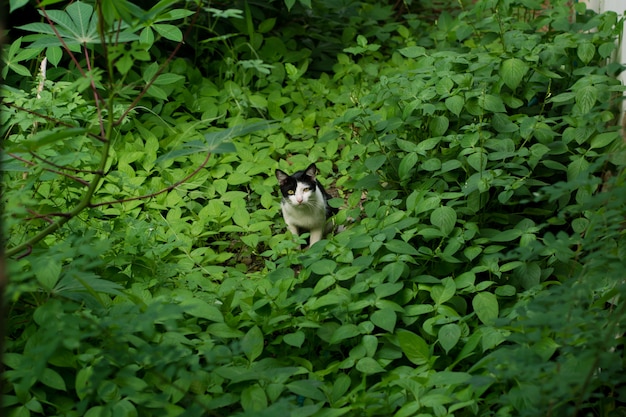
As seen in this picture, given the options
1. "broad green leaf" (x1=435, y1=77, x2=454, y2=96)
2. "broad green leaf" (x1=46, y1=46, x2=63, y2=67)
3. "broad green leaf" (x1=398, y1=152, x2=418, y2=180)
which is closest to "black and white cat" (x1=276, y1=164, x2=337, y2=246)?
"broad green leaf" (x1=398, y1=152, x2=418, y2=180)

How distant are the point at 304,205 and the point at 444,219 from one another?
91 centimetres

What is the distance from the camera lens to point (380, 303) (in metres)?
2.99

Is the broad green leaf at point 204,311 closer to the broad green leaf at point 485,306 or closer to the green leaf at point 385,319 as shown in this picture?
the green leaf at point 385,319

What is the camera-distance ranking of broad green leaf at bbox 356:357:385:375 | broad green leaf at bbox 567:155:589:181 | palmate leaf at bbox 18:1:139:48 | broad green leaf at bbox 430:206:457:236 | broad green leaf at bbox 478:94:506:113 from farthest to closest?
broad green leaf at bbox 478:94:506:113, broad green leaf at bbox 567:155:589:181, broad green leaf at bbox 430:206:457:236, palmate leaf at bbox 18:1:139:48, broad green leaf at bbox 356:357:385:375

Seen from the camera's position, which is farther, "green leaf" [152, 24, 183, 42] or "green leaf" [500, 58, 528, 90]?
"green leaf" [500, 58, 528, 90]

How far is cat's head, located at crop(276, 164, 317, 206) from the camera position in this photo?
3895 millimetres

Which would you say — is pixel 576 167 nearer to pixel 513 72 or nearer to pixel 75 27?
pixel 513 72


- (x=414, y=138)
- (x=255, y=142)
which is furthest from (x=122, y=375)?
(x=255, y=142)

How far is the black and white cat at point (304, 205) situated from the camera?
391 centimetres

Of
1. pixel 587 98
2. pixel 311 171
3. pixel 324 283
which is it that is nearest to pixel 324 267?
pixel 324 283

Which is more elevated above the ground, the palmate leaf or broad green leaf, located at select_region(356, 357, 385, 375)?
the palmate leaf

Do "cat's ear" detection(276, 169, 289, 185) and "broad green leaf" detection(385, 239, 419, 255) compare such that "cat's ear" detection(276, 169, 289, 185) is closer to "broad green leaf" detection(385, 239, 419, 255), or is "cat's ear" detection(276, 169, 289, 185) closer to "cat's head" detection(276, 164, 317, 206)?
"cat's head" detection(276, 164, 317, 206)

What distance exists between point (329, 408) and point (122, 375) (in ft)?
2.48

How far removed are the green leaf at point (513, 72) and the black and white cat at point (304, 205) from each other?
113 cm
